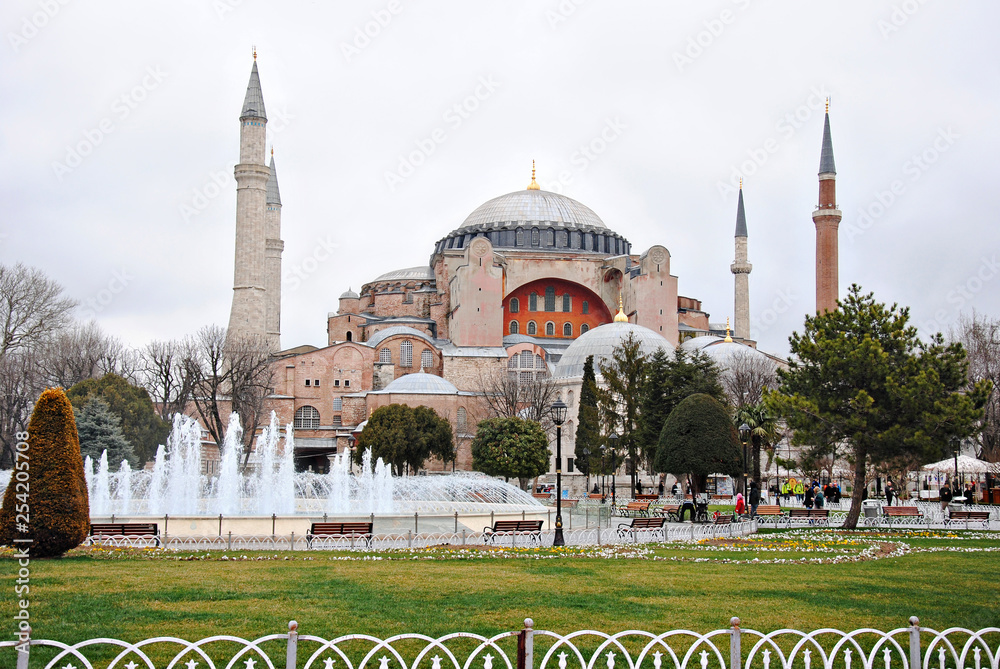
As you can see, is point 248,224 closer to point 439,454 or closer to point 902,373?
point 439,454

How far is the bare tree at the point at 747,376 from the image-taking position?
36000 millimetres

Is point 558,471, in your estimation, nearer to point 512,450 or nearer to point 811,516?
point 811,516

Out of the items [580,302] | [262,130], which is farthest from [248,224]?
[580,302]

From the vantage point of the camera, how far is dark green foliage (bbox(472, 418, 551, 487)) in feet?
94.0

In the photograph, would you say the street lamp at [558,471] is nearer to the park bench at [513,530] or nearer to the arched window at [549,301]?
the park bench at [513,530]

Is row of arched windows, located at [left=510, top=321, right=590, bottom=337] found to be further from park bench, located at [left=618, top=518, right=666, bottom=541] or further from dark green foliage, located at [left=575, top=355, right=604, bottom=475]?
park bench, located at [left=618, top=518, right=666, bottom=541]

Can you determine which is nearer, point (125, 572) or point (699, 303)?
point (125, 572)

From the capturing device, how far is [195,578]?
9.05 metres

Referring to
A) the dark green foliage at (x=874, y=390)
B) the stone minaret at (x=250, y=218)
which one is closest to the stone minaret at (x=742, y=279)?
the stone minaret at (x=250, y=218)

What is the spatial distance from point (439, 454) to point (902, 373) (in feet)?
63.2

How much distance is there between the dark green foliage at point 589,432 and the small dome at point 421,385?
29.8 ft

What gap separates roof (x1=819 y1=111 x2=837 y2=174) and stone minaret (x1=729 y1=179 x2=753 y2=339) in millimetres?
10241

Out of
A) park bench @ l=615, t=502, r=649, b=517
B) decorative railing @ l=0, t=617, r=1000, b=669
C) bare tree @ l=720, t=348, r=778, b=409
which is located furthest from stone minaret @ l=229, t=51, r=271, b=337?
decorative railing @ l=0, t=617, r=1000, b=669

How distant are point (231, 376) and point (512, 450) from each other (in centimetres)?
1042
